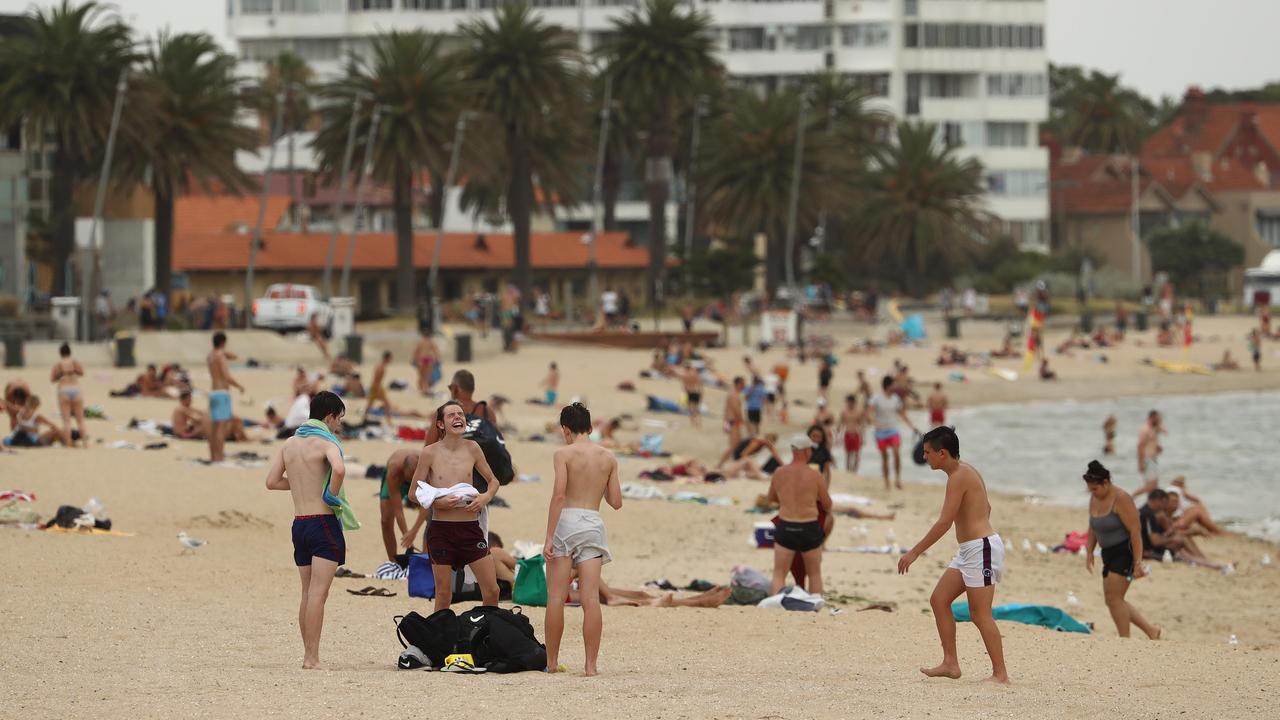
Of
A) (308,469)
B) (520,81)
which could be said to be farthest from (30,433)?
(520,81)

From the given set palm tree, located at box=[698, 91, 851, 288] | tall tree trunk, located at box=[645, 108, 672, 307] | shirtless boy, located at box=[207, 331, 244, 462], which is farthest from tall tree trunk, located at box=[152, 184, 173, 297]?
shirtless boy, located at box=[207, 331, 244, 462]

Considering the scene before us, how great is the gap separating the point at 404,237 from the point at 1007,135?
4491 centimetres

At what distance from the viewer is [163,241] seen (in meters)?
49.5

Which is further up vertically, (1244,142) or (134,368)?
(1244,142)

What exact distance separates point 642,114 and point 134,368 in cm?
3428

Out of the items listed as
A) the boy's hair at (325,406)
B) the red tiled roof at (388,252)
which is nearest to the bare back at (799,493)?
the boy's hair at (325,406)

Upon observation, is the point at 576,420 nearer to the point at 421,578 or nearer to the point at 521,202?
the point at 421,578

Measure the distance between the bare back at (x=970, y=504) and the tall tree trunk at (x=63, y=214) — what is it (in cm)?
3963

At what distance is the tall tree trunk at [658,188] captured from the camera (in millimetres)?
61594

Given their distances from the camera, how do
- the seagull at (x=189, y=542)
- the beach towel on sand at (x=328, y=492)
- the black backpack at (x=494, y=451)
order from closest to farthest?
the beach towel on sand at (x=328, y=492)
the black backpack at (x=494, y=451)
the seagull at (x=189, y=542)

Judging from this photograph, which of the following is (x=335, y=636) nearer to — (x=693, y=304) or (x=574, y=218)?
(x=693, y=304)

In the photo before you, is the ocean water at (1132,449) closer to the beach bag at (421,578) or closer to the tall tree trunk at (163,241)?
the beach bag at (421,578)

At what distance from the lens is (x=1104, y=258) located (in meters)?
86.2

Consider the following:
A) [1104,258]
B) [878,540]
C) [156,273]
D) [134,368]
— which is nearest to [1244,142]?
[1104,258]
